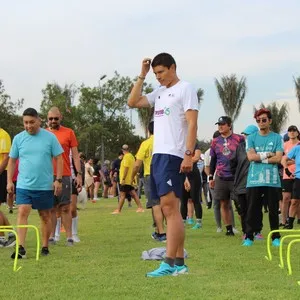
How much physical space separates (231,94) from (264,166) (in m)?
61.2

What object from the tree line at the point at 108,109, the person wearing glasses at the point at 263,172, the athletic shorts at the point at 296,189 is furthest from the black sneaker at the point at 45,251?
the tree line at the point at 108,109

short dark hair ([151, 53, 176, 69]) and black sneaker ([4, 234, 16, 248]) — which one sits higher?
short dark hair ([151, 53, 176, 69])

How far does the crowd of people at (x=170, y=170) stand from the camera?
252 inches

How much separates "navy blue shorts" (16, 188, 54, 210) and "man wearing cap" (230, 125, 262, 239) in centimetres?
354

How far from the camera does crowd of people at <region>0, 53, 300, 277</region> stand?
639 centimetres

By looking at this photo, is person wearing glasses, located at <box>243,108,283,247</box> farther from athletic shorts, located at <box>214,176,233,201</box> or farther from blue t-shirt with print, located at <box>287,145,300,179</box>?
blue t-shirt with print, located at <box>287,145,300,179</box>

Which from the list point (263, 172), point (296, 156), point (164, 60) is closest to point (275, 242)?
point (263, 172)

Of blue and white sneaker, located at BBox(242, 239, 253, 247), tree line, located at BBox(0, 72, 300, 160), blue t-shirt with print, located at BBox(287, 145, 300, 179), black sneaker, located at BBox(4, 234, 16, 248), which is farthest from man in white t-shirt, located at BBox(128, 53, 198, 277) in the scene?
tree line, located at BBox(0, 72, 300, 160)

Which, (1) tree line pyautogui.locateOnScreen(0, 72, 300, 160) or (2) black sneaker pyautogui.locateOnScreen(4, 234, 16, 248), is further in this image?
(1) tree line pyautogui.locateOnScreen(0, 72, 300, 160)

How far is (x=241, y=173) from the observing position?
10555mm

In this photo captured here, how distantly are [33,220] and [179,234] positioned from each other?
32.9 ft

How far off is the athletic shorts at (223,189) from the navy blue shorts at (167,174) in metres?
4.67

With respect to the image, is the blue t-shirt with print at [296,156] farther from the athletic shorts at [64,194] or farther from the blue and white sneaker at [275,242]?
the athletic shorts at [64,194]

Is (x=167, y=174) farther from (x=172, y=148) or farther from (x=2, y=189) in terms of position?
(x=2, y=189)
